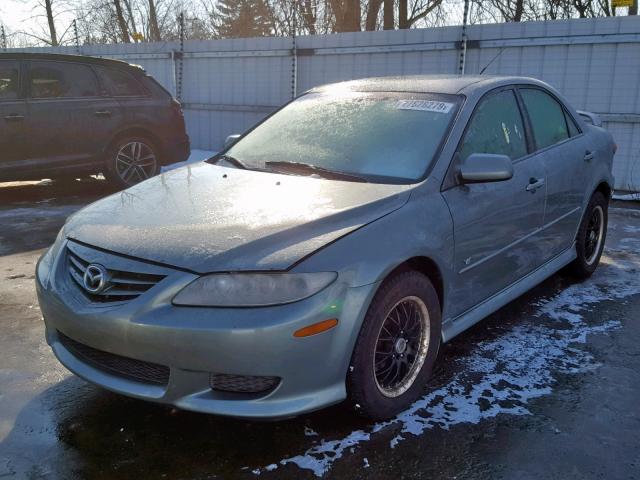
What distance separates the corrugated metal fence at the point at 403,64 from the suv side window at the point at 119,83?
3.46 m

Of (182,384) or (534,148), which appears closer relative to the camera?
(182,384)

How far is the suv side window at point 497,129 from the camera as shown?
340 centimetres

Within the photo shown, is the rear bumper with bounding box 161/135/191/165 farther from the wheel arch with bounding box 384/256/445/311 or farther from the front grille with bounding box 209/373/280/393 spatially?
the front grille with bounding box 209/373/280/393

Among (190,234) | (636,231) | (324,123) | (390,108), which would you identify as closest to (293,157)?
(324,123)

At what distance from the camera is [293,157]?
3520mm

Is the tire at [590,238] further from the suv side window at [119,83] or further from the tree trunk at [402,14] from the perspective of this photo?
the tree trunk at [402,14]

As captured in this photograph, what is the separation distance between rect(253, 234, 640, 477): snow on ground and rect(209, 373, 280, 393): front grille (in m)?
0.34

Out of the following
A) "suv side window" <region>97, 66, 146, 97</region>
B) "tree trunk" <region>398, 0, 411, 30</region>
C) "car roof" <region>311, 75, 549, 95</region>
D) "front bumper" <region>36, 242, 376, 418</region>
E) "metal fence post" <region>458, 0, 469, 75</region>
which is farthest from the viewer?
"tree trunk" <region>398, 0, 411, 30</region>

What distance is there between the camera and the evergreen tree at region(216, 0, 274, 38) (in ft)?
108

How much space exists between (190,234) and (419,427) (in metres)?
1.31

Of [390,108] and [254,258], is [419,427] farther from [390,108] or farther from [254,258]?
[390,108]

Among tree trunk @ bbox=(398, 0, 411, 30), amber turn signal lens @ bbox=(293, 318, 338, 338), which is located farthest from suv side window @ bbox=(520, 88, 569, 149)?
tree trunk @ bbox=(398, 0, 411, 30)

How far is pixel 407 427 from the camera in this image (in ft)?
8.96

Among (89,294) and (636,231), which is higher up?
(89,294)
